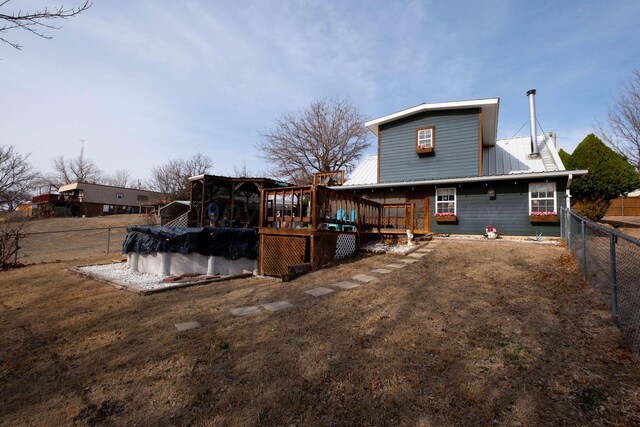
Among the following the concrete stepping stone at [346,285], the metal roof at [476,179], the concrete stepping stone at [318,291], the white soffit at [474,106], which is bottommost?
the concrete stepping stone at [318,291]

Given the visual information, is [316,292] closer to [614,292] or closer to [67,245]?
[614,292]

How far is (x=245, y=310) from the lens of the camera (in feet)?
14.1

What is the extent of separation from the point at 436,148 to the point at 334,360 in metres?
12.4

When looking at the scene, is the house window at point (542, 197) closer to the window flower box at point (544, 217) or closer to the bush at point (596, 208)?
the window flower box at point (544, 217)

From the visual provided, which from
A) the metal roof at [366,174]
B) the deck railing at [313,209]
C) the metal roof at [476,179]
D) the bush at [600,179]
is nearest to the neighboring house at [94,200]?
the metal roof at [366,174]

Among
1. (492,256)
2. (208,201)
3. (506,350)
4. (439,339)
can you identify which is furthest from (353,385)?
(208,201)

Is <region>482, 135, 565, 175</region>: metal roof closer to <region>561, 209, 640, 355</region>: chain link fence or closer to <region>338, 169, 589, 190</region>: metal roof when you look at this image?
<region>338, 169, 589, 190</region>: metal roof

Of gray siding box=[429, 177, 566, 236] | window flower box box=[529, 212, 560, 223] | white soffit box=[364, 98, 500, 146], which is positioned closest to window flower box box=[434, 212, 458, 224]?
gray siding box=[429, 177, 566, 236]

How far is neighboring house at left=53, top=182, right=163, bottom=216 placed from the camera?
108ft

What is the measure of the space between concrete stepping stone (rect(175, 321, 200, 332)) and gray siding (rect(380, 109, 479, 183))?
1168cm

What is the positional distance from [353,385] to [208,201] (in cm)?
1082

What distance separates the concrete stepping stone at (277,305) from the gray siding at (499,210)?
964cm

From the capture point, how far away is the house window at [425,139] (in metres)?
13.0

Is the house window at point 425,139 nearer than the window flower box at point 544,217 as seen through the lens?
No
